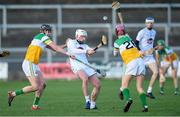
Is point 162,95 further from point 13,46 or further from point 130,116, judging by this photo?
point 13,46

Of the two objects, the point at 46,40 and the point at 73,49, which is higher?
the point at 46,40

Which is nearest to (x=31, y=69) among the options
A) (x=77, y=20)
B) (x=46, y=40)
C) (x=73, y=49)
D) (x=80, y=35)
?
(x=46, y=40)

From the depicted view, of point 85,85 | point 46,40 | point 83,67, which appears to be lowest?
point 85,85

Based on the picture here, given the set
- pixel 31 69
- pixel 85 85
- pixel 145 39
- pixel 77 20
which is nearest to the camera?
pixel 31 69

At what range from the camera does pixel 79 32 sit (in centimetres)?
2048

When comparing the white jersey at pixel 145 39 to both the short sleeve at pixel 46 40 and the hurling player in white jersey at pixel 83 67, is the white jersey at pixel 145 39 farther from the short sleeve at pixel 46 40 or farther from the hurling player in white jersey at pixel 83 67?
the short sleeve at pixel 46 40

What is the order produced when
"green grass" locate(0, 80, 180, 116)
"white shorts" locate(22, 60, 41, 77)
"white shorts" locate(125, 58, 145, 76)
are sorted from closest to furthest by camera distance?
"green grass" locate(0, 80, 180, 116) < "white shorts" locate(125, 58, 145, 76) < "white shorts" locate(22, 60, 41, 77)

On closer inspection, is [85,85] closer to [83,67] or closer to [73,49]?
[83,67]

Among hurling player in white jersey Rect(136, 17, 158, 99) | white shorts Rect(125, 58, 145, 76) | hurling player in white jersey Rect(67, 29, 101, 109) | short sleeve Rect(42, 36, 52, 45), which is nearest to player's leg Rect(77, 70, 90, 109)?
hurling player in white jersey Rect(67, 29, 101, 109)

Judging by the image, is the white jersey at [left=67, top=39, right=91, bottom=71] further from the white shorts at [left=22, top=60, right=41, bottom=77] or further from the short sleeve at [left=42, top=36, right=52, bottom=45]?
the white shorts at [left=22, top=60, right=41, bottom=77]

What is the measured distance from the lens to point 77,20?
44.6 m

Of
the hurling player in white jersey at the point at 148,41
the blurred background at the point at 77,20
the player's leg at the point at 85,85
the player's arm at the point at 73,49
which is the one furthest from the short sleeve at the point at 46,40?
the blurred background at the point at 77,20

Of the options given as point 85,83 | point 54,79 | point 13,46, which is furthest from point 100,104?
point 13,46

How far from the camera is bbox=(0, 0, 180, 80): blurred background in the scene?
41.7m
